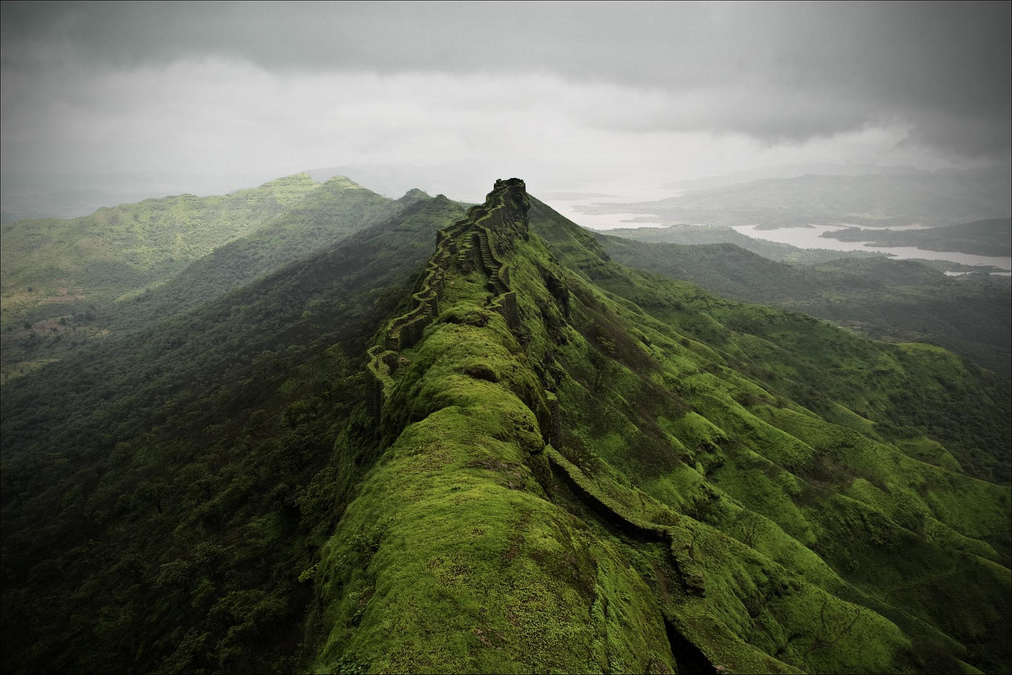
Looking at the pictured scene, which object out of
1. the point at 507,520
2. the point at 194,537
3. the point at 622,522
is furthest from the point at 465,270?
the point at 507,520

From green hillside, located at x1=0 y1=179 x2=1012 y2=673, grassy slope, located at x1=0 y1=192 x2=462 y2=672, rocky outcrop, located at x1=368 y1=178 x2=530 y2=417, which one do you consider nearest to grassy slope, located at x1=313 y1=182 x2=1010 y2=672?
green hillside, located at x1=0 y1=179 x2=1012 y2=673

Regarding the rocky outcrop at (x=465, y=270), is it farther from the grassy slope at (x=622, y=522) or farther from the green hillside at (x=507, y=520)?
the grassy slope at (x=622, y=522)

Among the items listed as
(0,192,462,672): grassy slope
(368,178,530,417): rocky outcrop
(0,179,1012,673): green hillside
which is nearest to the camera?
(0,179,1012,673): green hillside

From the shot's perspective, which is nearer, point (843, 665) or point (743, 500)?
point (843, 665)

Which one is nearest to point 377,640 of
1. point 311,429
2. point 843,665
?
point 311,429

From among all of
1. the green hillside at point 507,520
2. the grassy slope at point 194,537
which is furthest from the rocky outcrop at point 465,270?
the grassy slope at point 194,537

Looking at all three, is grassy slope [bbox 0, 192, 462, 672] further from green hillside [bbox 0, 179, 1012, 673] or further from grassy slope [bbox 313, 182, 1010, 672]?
grassy slope [bbox 313, 182, 1010, 672]

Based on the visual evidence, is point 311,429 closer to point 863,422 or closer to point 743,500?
point 743,500

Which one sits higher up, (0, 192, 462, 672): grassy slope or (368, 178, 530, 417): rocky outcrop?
(368, 178, 530, 417): rocky outcrop
